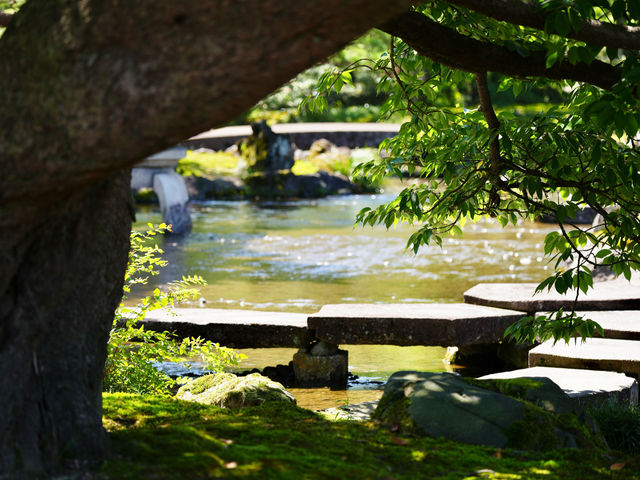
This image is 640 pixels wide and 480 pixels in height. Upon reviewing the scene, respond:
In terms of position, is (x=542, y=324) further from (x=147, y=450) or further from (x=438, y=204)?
(x=147, y=450)

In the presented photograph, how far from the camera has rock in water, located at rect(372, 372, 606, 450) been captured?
404 cm

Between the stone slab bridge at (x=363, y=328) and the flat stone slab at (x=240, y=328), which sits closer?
the stone slab bridge at (x=363, y=328)

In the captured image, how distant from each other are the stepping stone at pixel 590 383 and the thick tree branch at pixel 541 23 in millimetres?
2353

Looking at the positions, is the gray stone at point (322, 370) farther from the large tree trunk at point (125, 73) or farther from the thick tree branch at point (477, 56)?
the large tree trunk at point (125, 73)

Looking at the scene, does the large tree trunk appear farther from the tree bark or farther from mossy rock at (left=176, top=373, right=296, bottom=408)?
mossy rock at (left=176, top=373, right=296, bottom=408)

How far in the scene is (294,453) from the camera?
3416 mm

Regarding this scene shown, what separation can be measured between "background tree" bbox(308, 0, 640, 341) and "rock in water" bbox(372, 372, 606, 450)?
716mm

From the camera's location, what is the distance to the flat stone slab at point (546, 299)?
8.05 meters

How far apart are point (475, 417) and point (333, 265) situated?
9904 millimetres

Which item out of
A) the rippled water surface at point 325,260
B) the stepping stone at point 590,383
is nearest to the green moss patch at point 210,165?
the rippled water surface at point 325,260

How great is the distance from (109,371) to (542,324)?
294 centimetres

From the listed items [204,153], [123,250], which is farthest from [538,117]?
[204,153]

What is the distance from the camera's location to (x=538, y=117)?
5004 millimetres

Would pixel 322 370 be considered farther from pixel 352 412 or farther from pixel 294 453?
pixel 294 453
